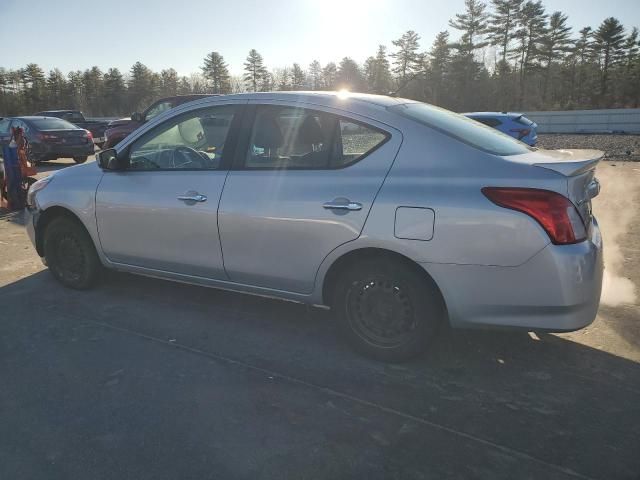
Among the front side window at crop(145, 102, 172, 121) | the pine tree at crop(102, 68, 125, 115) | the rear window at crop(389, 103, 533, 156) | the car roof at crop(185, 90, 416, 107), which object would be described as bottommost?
the rear window at crop(389, 103, 533, 156)

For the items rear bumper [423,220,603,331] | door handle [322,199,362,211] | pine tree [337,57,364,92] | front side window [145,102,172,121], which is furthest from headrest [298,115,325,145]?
pine tree [337,57,364,92]

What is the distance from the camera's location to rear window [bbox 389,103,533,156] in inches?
127

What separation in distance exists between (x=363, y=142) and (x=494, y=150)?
2.64 feet

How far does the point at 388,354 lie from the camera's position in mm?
3336

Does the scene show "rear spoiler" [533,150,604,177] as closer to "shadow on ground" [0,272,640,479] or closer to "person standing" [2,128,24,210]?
"shadow on ground" [0,272,640,479]

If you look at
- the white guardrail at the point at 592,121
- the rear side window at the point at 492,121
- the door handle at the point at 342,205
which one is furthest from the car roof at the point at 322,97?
the white guardrail at the point at 592,121

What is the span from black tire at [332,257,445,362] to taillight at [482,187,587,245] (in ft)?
2.29

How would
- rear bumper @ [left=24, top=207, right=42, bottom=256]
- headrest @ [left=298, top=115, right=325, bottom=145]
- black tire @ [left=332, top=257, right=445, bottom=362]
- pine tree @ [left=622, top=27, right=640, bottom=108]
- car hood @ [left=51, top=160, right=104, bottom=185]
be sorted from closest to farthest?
black tire @ [left=332, top=257, right=445, bottom=362]
headrest @ [left=298, top=115, right=325, bottom=145]
car hood @ [left=51, top=160, right=104, bottom=185]
rear bumper @ [left=24, top=207, right=42, bottom=256]
pine tree @ [left=622, top=27, right=640, bottom=108]

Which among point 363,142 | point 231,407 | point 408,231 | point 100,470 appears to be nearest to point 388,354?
point 408,231

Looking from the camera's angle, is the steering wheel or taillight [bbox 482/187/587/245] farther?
the steering wheel

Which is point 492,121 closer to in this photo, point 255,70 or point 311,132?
point 311,132

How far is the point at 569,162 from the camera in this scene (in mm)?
3004

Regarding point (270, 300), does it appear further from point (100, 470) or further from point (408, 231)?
point (100, 470)

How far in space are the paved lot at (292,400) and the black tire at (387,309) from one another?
0.14 m
